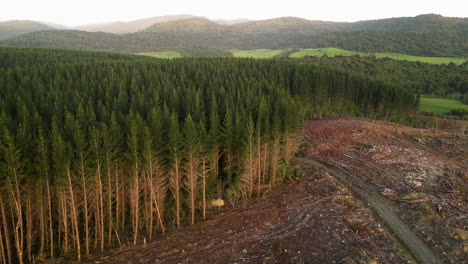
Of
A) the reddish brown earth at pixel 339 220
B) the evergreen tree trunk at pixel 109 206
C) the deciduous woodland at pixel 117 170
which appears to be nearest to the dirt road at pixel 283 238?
the reddish brown earth at pixel 339 220

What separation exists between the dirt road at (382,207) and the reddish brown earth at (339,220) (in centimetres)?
39

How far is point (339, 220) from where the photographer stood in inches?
1080

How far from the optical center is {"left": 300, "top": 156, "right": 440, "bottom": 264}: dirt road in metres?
23.4

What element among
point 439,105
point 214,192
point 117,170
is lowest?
point 214,192

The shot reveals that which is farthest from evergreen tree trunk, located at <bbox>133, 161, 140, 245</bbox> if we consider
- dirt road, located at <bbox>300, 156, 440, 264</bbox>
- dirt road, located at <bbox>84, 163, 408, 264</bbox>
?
dirt road, located at <bbox>300, 156, 440, 264</bbox>

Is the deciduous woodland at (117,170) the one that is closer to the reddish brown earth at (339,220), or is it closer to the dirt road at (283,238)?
the dirt road at (283,238)

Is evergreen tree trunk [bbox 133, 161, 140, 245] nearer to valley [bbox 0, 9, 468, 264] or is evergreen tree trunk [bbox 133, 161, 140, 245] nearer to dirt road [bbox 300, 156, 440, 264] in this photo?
valley [bbox 0, 9, 468, 264]

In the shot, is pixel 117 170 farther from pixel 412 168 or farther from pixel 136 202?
pixel 412 168

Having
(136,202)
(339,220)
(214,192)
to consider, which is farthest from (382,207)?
(136,202)

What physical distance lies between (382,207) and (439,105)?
82.7 meters

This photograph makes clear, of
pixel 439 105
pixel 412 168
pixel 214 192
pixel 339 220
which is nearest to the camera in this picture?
pixel 339 220

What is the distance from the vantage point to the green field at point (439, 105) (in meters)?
88.3

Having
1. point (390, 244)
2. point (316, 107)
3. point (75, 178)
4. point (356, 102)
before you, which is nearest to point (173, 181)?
point (75, 178)

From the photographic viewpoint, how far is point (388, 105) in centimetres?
8038
